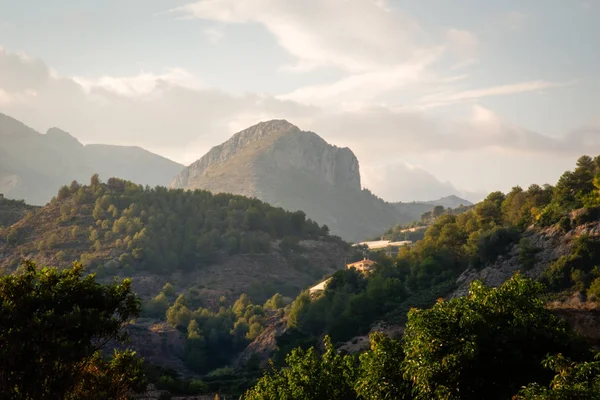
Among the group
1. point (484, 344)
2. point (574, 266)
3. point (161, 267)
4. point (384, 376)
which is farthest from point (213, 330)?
point (484, 344)

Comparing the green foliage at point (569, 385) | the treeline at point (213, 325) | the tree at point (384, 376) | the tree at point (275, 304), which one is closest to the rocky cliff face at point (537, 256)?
the treeline at point (213, 325)

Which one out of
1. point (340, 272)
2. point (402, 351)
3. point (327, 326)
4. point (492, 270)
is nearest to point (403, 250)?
point (340, 272)

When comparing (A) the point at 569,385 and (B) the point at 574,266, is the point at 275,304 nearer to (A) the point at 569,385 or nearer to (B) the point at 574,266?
(B) the point at 574,266

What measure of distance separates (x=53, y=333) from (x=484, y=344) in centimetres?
1950

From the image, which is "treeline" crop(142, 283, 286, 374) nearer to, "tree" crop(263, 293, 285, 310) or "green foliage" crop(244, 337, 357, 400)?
"tree" crop(263, 293, 285, 310)

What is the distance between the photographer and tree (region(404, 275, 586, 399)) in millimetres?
25766

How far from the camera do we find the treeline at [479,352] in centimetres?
2564

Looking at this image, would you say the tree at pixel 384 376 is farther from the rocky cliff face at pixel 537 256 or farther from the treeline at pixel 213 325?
the treeline at pixel 213 325

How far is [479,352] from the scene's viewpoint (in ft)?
88.3

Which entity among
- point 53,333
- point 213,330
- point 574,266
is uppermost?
point 53,333

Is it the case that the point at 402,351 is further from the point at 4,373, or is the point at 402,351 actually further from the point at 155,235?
the point at 155,235

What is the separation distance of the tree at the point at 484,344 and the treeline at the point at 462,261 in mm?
48218

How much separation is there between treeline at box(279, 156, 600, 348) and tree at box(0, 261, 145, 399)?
58901 mm

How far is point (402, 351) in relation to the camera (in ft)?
97.0
